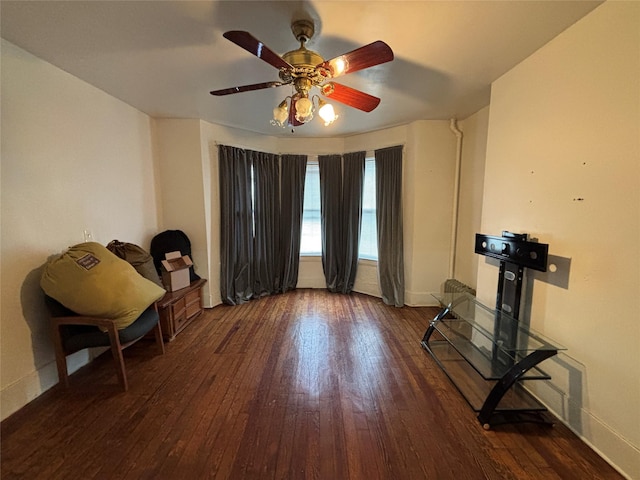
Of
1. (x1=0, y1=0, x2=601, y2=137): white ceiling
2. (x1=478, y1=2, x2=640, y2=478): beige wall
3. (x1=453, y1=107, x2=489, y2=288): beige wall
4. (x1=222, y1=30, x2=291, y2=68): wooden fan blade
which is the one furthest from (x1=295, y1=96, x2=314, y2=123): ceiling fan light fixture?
(x1=453, y1=107, x2=489, y2=288): beige wall

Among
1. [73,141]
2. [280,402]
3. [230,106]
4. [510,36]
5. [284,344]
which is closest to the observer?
[510,36]

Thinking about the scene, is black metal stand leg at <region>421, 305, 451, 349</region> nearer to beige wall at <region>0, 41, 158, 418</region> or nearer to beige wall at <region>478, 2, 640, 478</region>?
beige wall at <region>478, 2, 640, 478</region>

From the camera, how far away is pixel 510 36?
1.71 metres

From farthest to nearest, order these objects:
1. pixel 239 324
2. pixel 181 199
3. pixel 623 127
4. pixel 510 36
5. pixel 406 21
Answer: pixel 181 199, pixel 239 324, pixel 510 36, pixel 406 21, pixel 623 127

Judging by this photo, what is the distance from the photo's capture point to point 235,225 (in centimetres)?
373

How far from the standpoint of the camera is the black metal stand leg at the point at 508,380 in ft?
5.29

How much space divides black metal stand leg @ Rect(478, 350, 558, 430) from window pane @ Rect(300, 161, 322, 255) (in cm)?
311

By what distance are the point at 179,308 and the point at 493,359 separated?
2991mm

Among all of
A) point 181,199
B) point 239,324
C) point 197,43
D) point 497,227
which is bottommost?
point 239,324

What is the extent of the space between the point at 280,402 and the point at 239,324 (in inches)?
57.6

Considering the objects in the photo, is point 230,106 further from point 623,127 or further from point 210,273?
point 623,127

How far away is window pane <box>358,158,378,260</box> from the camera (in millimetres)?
4047

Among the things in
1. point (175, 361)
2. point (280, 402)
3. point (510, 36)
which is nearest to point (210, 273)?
point (175, 361)

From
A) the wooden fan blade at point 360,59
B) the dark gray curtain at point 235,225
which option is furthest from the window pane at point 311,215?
the wooden fan blade at point 360,59
